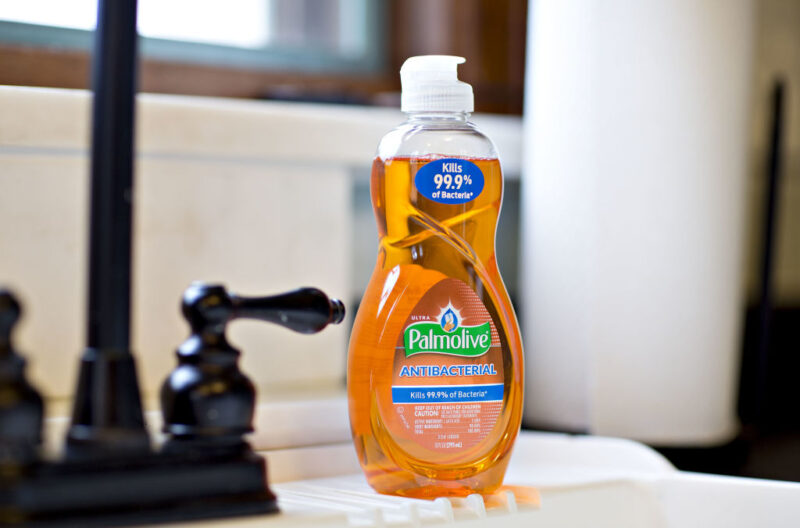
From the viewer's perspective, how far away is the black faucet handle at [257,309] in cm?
40

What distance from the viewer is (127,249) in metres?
0.36

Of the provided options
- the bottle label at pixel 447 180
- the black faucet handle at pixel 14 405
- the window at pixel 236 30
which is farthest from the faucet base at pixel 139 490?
the window at pixel 236 30

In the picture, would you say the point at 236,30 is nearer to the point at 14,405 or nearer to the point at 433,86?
the point at 433,86

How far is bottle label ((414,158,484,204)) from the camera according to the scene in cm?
46

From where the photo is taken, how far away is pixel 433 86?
1.53 feet

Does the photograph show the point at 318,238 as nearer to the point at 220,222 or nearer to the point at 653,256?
the point at 220,222

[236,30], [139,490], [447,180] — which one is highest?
[236,30]

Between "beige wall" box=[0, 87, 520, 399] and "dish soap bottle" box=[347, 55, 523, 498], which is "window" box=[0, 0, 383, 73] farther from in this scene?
"dish soap bottle" box=[347, 55, 523, 498]

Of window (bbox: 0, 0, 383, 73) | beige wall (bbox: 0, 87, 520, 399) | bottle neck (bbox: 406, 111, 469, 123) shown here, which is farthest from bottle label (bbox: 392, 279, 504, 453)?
window (bbox: 0, 0, 383, 73)

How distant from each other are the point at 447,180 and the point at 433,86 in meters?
0.05

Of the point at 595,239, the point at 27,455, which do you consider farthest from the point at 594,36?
the point at 27,455

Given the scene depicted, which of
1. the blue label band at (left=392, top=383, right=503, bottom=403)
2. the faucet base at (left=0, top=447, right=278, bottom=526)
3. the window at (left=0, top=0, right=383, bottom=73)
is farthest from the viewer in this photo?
the window at (left=0, top=0, right=383, bottom=73)

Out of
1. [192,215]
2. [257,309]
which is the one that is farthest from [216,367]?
[192,215]

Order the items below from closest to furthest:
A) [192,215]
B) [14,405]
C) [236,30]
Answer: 1. [14,405]
2. [192,215]
3. [236,30]
